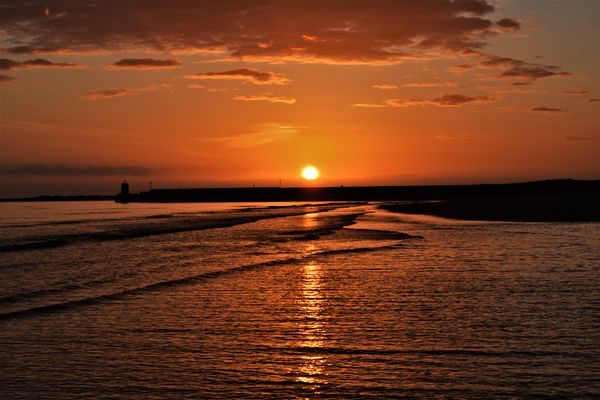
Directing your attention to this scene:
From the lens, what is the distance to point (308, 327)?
50.4ft

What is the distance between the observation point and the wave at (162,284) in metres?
18.2

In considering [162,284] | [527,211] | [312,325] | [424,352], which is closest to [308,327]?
[312,325]

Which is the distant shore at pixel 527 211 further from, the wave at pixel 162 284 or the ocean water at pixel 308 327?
the ocean water at pixel 308 327

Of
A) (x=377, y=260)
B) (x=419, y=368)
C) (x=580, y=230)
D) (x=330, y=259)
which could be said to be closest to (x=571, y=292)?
(x=419, y=368)

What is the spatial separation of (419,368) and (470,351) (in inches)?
61.5

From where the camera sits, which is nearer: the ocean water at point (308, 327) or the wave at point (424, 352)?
the ocean water at point (308, 327)

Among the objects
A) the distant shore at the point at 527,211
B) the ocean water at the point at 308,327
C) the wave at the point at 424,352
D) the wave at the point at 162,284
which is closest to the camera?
the ocean water at the point at 308,327

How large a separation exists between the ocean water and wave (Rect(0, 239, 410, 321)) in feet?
0.27

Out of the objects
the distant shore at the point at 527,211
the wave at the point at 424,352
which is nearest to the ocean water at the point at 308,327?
the wave at the point at 424,352

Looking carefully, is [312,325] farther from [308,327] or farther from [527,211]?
[527,211]

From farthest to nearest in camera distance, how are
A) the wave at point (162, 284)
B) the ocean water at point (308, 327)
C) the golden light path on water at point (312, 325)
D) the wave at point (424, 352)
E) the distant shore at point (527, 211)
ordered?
the distant shore at point (527, 211) → the wave at point (162, 284) → the wave at point (424, 352) → the golden light path on water at point (312, 325) → the ocean water at point (308, 327)

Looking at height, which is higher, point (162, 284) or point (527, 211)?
point (527, 211)

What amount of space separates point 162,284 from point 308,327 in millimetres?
9359

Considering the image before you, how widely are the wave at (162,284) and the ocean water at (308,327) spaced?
8cm
